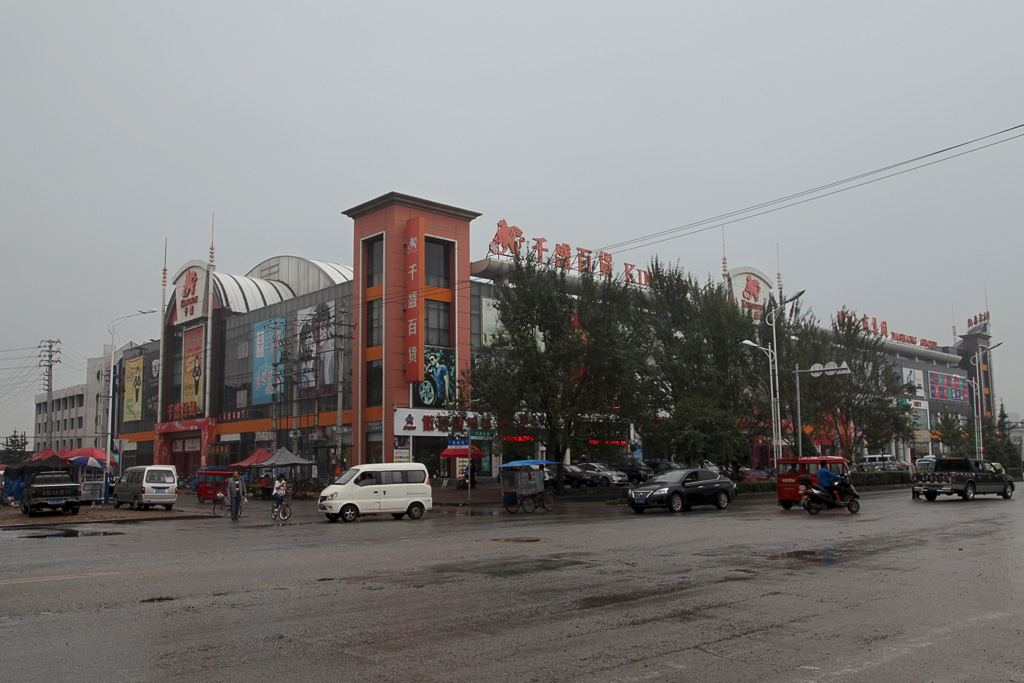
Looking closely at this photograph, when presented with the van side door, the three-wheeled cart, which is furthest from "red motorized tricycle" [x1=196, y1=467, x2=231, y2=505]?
the three-wheeled cart

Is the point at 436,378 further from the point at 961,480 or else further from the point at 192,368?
the point at 961,480

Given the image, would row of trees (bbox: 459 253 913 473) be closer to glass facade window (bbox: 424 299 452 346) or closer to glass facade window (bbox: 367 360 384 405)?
glass facade window (bbox: 424 299 452 346)

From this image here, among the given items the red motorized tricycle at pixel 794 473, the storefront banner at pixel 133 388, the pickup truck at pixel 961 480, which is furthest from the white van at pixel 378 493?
the storefront banner at pixel 133 388

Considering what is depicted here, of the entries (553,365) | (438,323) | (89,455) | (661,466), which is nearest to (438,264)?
(438,323)

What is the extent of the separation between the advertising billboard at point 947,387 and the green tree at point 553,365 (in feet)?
294

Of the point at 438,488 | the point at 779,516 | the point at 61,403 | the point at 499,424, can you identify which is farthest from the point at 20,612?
the point at 61,403

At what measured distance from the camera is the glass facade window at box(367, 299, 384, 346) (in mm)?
53344

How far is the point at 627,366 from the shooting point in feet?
119

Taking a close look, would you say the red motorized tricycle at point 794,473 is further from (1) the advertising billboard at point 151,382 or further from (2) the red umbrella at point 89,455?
(1) the advertising billboard at point 151,382

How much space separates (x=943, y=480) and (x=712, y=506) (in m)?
9.52

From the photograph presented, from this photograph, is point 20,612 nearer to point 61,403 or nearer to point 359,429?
point 359,429

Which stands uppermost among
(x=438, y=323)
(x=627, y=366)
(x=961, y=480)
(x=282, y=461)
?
(x=438, y=323)

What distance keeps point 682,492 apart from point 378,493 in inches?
405

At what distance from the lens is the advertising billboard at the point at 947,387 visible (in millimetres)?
109125
